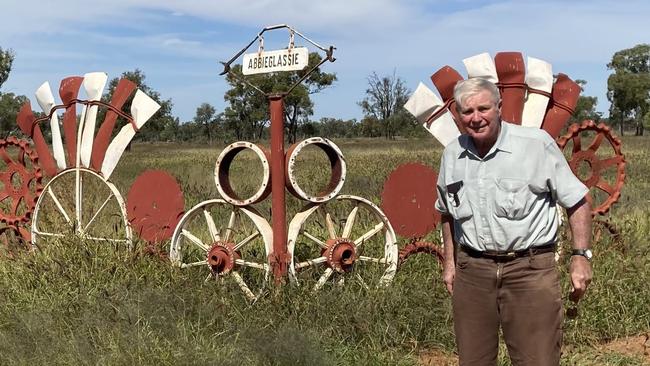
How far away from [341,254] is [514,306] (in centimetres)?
223

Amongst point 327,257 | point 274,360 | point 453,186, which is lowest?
point 274,360

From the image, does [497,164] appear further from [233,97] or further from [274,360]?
[233,97]

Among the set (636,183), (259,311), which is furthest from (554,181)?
(636,183)

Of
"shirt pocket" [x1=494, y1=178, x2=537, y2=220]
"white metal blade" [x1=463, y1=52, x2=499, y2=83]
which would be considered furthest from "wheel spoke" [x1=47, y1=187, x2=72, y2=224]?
"shirt pocket" [x1=494, y1=178, x2=537, y2=220]

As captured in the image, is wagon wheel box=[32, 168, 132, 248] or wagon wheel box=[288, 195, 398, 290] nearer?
wagon wheel box=[288, 195, 398, 290]

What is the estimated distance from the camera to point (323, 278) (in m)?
4.89

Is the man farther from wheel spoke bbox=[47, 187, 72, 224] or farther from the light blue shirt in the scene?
wheel spoke bbox=[47, 187, 72, 224]

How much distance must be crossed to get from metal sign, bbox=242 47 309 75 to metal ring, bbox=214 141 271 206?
58 cm

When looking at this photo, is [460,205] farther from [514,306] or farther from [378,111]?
[378,111]

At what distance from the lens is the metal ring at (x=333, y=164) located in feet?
16.3

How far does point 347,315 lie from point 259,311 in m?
0.58

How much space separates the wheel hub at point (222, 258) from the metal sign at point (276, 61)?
52.2 inches

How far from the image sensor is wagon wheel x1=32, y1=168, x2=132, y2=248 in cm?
561

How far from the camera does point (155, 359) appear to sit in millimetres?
3666
